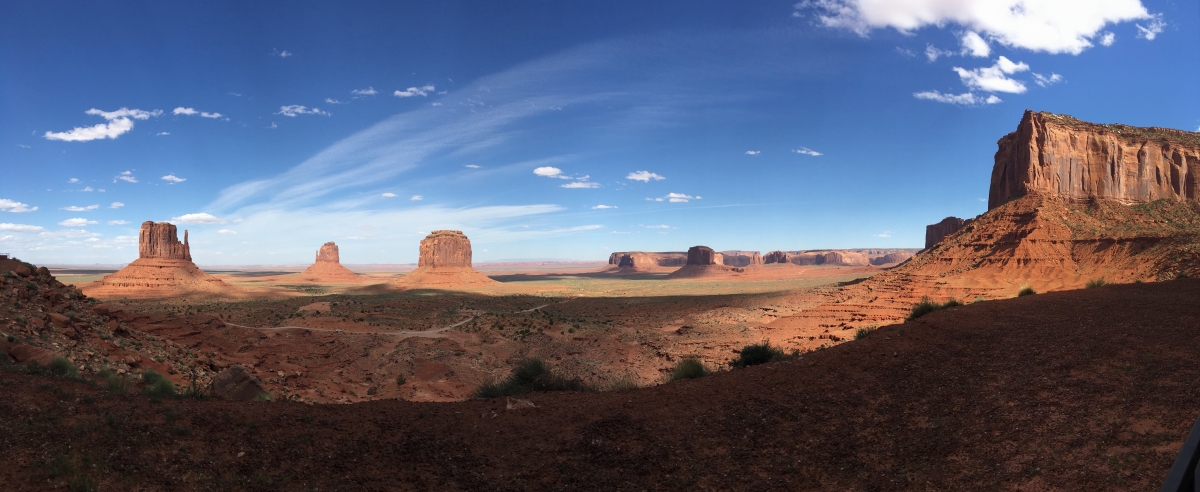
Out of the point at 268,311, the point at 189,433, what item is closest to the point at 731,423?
the point at 189,433

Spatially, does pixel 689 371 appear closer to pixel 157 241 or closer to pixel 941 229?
pixel 157 241

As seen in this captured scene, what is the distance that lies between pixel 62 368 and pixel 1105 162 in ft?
225

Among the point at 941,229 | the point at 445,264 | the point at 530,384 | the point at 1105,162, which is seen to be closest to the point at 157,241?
the point at 445,264

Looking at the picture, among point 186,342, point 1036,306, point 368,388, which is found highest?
point 1036,306

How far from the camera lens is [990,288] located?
3766 centimetres

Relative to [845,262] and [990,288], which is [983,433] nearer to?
[990,288]

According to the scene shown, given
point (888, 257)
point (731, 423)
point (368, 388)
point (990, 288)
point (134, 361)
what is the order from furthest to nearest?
point (888, 257)
point (990, 288)
point (368, 388)
point (134, 361)
point (731, 423)

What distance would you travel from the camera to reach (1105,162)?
153 ft

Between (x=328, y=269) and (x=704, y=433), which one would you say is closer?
(x=704, y=433)

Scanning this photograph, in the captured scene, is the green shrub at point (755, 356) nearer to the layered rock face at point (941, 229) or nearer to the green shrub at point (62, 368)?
the green shrub at point (62, 368)

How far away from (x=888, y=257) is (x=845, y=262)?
15.2 meters

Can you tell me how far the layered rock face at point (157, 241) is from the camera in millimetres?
71250

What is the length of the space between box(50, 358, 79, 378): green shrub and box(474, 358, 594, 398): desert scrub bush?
24.6 ft

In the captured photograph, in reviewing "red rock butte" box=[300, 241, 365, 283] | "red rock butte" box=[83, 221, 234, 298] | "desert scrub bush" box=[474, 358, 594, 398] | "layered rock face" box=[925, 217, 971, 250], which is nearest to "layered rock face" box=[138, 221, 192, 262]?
"red rock butte" box=[83, 221, 234, 298]
